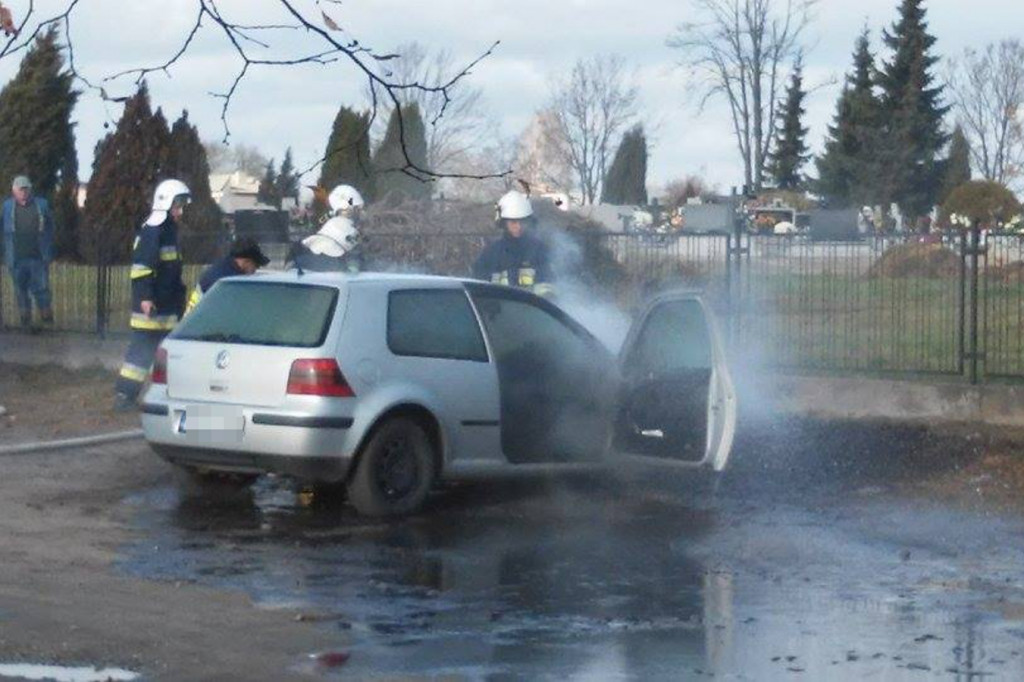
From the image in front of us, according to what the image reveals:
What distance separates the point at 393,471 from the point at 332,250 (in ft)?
12.3

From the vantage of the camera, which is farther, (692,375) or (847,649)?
(692,375)

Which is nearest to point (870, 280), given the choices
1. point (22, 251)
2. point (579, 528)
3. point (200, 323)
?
point (579, 528)

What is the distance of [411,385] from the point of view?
1134cm

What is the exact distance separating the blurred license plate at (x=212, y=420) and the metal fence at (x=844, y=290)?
566 centimetres

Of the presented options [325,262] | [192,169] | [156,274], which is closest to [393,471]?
[325,262]

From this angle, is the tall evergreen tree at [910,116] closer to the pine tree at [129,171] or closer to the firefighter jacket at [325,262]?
the pine tree at [129,171]

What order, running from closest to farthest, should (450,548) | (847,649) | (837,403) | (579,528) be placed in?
(847,649) < (450,548) < (579,528) < (837,403)

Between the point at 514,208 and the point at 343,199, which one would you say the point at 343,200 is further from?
the point at 514,208

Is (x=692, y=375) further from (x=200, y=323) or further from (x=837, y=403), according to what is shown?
(x=837, y=403)

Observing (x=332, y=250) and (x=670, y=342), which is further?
(x=332, y=250)

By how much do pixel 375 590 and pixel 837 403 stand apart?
7.85 meters

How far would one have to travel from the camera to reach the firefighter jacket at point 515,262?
49.0 ft

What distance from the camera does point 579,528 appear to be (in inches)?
447

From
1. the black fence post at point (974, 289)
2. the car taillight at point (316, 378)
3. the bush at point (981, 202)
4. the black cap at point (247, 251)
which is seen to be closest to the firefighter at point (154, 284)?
the black cap at point (247, 251)
